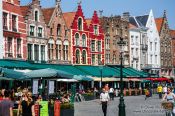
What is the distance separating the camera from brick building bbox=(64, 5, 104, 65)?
6066 centimetres

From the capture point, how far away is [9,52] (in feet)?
154

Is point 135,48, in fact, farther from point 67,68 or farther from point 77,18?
point 67,68

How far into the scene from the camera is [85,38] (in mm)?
63312

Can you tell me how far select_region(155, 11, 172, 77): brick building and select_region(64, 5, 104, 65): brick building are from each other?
22462 millimetres

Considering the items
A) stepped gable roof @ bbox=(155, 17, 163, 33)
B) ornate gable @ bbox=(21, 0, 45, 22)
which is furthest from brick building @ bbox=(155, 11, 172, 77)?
ornate gable @ bbox=(21, 0, 45, 22)

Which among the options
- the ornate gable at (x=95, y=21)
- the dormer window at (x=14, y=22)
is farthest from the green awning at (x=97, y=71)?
the dormer window at (x=14, y=22)

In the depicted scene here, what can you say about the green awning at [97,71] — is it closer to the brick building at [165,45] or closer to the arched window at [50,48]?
the arched window at [50,48]

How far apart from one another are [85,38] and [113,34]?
9.17m

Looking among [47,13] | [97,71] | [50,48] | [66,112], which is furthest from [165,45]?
[66,112]

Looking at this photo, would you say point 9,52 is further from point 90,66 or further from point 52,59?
point 90,66

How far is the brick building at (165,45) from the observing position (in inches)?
3408

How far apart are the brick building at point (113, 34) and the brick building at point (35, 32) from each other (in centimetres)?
1687

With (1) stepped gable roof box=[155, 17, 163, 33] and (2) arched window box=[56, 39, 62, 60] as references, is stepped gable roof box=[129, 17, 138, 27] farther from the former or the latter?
(2) arched window box=[56, 39, 62, 60]

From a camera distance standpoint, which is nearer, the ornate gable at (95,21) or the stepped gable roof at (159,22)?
the ornate gable at (95,21)
